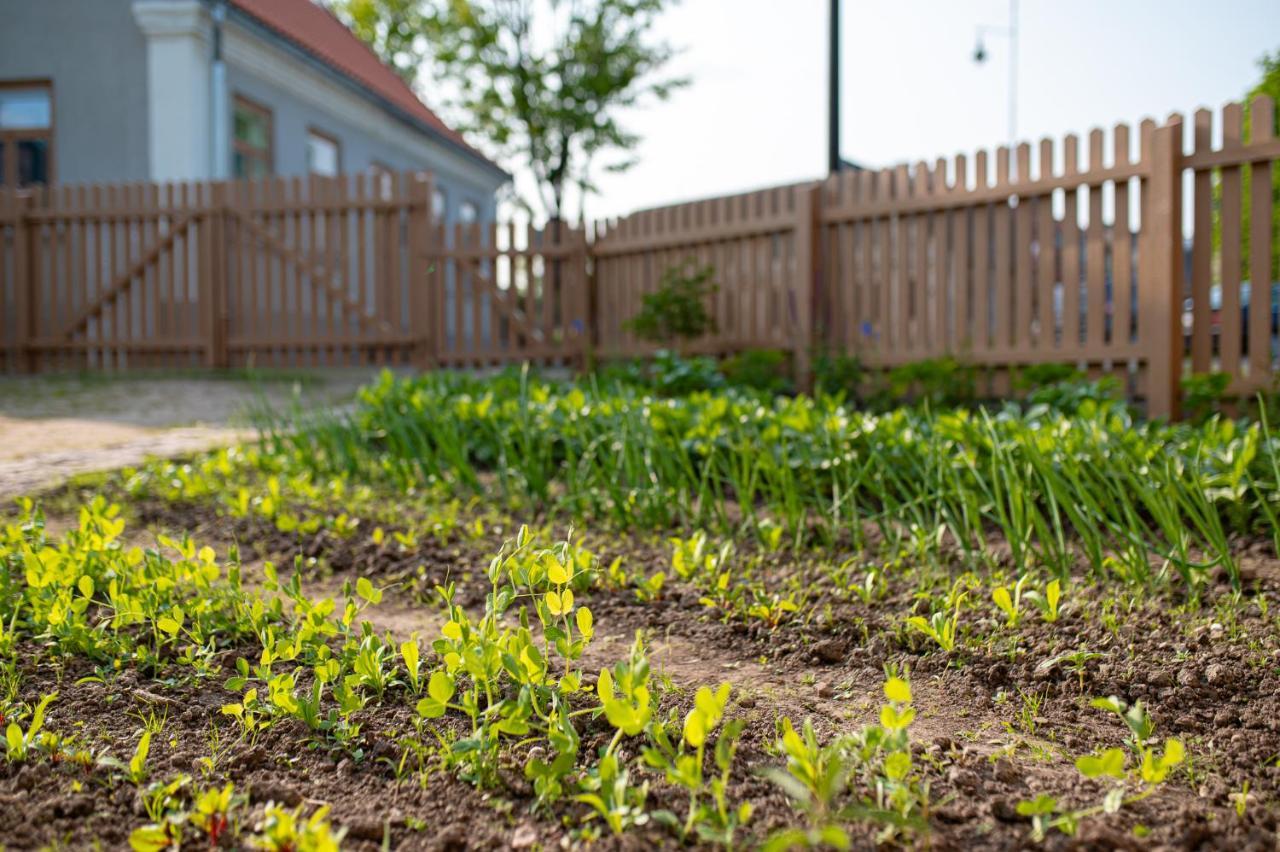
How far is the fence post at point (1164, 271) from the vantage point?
19.3ft

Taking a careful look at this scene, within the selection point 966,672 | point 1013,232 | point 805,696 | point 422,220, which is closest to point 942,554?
point 966,672

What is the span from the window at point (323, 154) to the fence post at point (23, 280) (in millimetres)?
4330

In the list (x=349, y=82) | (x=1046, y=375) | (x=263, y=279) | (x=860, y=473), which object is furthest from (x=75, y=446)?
(x=349, y=82)

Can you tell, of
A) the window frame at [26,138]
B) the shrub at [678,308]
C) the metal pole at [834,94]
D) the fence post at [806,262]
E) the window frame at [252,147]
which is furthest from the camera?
the window frame at [252,147]

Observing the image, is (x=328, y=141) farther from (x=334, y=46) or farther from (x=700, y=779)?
(x=700, y=779)

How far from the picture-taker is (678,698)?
1.84 m

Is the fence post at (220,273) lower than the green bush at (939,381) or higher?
higher

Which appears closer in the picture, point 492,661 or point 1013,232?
point 492,661

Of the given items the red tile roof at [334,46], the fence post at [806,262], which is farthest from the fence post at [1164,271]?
the red tile roof at [334,46]

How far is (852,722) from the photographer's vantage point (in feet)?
5.80

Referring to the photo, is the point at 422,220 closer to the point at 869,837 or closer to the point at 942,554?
the point at 942,554

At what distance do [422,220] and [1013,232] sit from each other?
5.71 metres

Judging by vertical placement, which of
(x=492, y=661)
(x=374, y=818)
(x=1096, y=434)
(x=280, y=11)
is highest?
(x=280, y=11)

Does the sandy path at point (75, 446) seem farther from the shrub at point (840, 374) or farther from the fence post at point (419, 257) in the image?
the fence post at point (419, 257)
